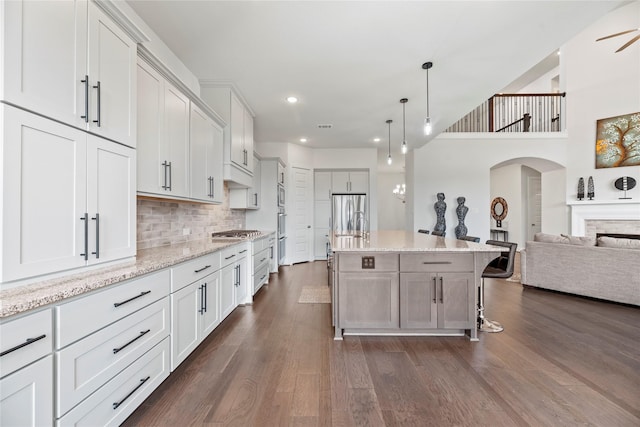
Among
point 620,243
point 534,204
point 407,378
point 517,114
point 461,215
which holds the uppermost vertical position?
point 517,114

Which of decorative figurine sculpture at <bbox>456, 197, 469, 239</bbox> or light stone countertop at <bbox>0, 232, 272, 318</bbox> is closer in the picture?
light stone countertop at <bbox>0, 232, 272, 318</bbox>

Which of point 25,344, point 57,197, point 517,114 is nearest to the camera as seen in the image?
point 25,344

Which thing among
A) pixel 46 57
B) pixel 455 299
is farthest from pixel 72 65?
pixel 455 299

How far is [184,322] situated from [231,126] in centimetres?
251

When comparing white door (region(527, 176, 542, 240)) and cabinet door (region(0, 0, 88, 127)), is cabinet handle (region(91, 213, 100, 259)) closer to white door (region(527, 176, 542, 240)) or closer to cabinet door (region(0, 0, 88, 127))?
cabinet door (region(0, 0, 88, 127))

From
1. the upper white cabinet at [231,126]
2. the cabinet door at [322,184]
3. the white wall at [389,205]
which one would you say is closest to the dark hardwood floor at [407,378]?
the upper white cabinet at [231,126]

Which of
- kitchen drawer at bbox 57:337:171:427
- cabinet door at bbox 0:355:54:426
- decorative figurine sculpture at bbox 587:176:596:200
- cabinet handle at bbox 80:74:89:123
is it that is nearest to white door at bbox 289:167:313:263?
kitchen drawer at bbox 57:337:171:427

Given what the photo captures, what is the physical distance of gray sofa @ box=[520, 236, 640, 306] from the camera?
338cm

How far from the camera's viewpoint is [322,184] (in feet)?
24.5

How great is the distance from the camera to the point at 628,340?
2.51 meters

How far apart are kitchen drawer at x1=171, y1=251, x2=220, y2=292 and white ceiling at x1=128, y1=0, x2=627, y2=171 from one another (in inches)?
81.6

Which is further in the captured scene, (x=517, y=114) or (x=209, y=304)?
(x=517, y=114)

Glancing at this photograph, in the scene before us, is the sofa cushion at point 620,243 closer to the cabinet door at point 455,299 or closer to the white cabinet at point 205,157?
the cabinet door at point 455,299

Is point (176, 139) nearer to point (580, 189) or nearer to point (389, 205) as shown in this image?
point (580, 189)
